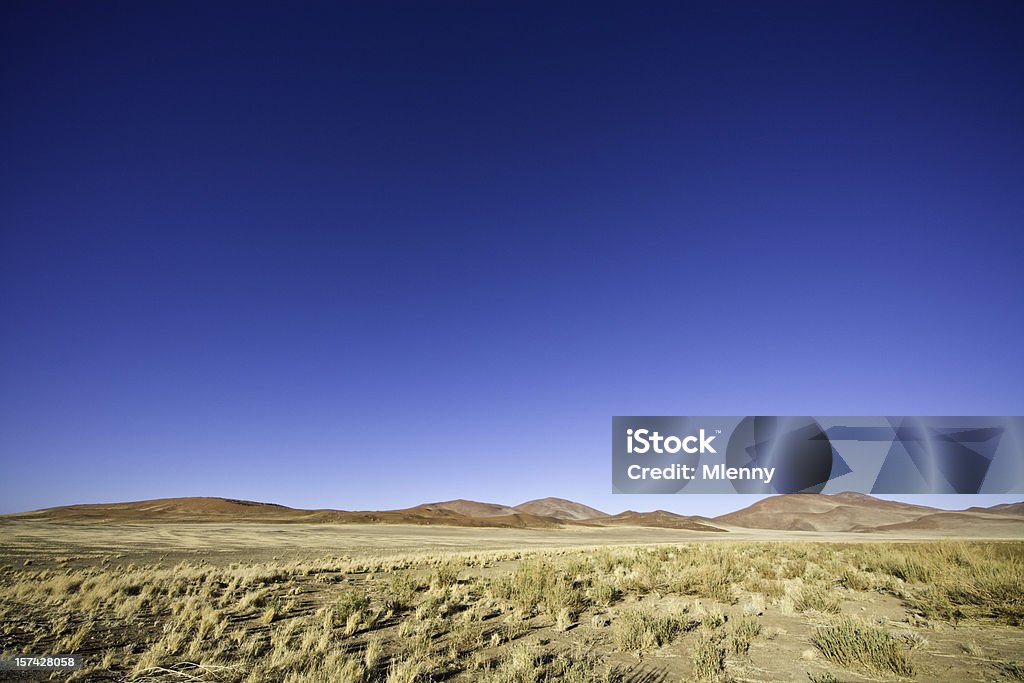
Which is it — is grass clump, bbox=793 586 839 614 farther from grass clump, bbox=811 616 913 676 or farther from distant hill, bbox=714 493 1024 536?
distant hill, bbox=714 493 1024 536

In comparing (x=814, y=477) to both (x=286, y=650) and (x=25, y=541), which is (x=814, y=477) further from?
(x=25, y=541)

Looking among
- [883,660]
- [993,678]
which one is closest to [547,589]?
[883,660]

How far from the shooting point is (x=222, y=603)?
38.2 feet

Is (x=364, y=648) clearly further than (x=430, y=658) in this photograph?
Result: Yes

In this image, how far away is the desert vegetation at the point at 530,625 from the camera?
6977mm

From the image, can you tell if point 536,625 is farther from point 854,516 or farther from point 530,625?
point 854,516

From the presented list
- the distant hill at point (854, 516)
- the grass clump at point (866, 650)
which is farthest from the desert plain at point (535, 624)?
the distant hill at point (854, 516)

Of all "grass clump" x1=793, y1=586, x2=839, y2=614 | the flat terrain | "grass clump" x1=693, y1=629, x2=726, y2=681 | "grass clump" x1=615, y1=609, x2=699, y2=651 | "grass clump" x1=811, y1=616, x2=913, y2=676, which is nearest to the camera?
"grass clump" x1=693, y1=629, x2=726, y2=681

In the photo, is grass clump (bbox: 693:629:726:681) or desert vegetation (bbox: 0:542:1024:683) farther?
desert vegetation (bbox: 0:542:1024:683)

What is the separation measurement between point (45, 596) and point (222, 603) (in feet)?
13.2

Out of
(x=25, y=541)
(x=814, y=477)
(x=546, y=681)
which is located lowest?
(x=25, y=541)

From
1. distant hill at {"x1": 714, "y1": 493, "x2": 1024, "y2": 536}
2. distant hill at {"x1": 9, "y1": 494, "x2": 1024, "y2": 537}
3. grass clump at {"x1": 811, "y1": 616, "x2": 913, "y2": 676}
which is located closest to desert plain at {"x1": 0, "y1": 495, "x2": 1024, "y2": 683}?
grass clump at {"x1": 811, "y1": 616, "x2": 913, "y2": 676}

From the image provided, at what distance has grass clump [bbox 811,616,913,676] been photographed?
6801 millimetres

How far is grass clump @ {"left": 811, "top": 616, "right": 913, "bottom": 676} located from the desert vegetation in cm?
2
